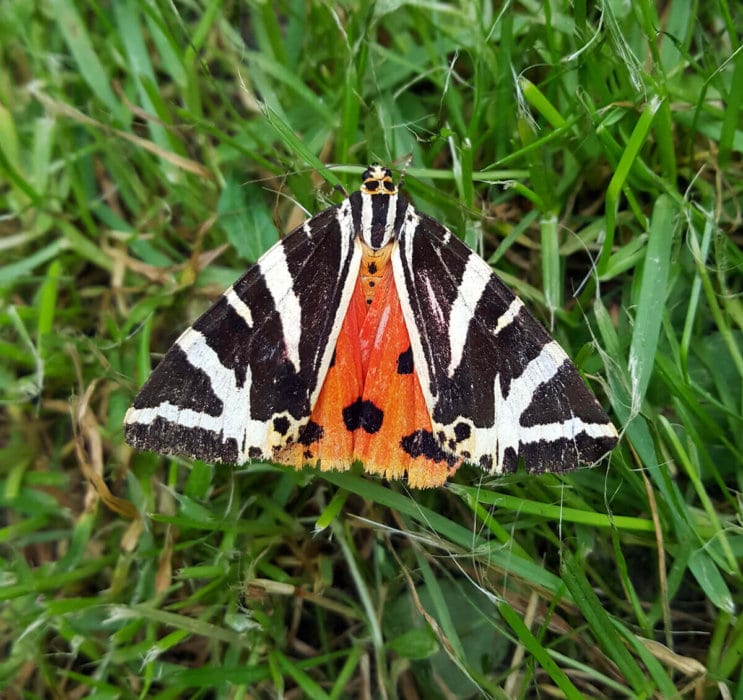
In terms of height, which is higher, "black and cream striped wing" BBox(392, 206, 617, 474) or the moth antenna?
the moth antenna

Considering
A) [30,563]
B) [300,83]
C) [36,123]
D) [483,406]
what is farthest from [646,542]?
[36,123]

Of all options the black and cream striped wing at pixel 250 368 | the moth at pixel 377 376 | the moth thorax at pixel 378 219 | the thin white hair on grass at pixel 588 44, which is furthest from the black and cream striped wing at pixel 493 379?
the thin white hair on grass at pixel 588 44

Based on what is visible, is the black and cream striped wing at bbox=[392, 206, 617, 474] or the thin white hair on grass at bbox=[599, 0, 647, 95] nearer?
the black and cream striped wing at bbox=[392, 206, 617, 474]

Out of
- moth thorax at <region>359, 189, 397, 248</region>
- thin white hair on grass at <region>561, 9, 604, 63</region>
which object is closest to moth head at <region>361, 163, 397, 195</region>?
moth thorax at <region>359, 189, 397, 248</region>

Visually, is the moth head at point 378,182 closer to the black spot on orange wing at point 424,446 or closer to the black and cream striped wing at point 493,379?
the black and cream striped wing at point 493,379

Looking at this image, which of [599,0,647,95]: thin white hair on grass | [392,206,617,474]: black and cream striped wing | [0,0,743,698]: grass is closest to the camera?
[392,206,617,474]: black and cream striped wing

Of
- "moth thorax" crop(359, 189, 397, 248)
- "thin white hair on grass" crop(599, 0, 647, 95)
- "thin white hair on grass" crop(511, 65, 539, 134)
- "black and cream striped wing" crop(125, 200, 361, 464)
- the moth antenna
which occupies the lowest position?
"black and cream striped wing" crop(125, 200, 361, 464)

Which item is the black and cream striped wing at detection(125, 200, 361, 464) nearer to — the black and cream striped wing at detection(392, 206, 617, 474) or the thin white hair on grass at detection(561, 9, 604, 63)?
the black and cream striped wing at detection(392, 206, 617, 474)
